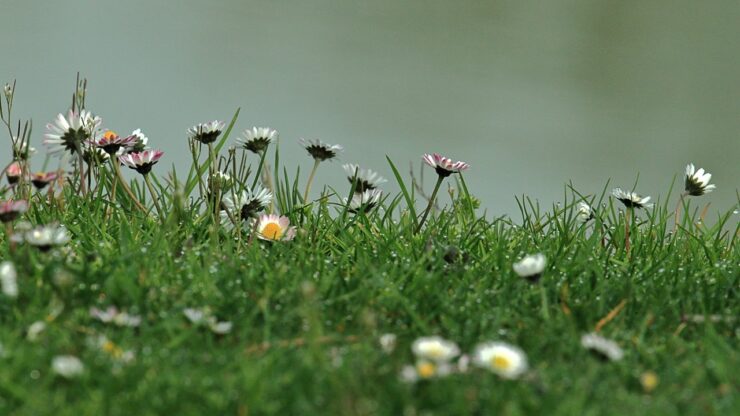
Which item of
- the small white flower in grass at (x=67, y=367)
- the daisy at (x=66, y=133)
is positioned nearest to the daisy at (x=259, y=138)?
the daisy at (x=66, y=133)

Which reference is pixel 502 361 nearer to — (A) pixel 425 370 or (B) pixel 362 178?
(A) pixel 425 370

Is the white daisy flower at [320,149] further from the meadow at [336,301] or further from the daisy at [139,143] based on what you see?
the daisy at [139,143]

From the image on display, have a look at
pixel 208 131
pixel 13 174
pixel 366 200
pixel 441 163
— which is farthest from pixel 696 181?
pixel 13 174

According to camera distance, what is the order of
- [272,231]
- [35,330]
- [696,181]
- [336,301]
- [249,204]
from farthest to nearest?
[696,181] → [249,204] → [272,231] → [336,301] → [35,330]

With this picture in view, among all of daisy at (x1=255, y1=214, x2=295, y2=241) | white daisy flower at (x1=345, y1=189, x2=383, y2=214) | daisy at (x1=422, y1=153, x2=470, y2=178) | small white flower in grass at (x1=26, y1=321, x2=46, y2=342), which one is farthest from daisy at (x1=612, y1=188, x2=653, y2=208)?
small white flower in grass at (x1=26, y1=321, x2=46, y2=342)

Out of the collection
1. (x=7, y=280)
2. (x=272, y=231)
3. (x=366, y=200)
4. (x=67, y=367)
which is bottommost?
(x=67, y=367)

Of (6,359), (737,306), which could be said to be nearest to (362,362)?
(6,359)

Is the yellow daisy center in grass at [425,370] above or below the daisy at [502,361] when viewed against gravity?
below
